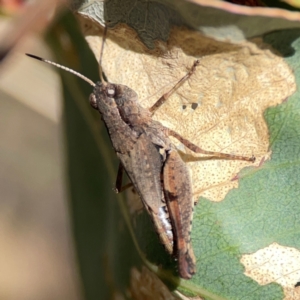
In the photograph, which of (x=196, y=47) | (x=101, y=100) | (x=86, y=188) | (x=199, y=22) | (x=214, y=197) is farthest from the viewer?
(x=86, y=188)

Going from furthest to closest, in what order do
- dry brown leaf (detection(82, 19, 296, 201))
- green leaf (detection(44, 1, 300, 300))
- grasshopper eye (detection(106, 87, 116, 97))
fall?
grasshopper eye (detection(106, 87, 116, 97)) → dry brown leaf (detection(82, 19, 296, 201)) → green leaf (detection(44, 1, 300, 300))

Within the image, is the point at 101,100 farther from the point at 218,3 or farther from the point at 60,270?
the point at 60,270

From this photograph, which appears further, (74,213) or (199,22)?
(74,213)

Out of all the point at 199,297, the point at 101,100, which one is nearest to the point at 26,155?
the point at 101,100

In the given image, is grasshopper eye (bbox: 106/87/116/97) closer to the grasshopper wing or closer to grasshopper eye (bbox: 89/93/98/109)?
grasshopper eye (bbox: 89/93/98/109)

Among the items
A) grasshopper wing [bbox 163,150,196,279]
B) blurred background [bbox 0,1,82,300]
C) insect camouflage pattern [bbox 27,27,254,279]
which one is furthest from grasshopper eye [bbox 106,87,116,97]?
blurred background [bbox 0,1,82,300]

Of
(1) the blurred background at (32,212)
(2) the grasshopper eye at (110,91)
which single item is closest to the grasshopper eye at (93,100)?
(2) the grasshopper eye at (110,91)
